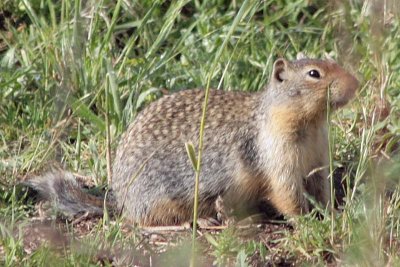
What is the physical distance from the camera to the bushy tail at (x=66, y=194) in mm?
4887

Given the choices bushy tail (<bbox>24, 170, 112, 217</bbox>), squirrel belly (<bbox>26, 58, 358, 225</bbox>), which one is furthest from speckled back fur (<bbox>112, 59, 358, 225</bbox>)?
bushy tail (<bbox>24, 170, 112, 217</bbox>)

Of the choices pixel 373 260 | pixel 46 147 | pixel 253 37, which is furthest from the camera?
pixel 253 37

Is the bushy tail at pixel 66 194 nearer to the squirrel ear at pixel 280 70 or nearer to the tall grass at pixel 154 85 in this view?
the tall grass at pixel 154 85

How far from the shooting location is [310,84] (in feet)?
15.7

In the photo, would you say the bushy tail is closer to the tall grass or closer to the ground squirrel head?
the tall grass

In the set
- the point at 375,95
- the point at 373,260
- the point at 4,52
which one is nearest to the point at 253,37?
the point at 375,95

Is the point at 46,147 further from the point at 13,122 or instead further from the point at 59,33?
the point at 59,33

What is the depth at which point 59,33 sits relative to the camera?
233 inches

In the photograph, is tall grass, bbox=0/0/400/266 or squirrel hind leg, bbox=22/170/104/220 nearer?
tall grass, bbox=0/0/400/266

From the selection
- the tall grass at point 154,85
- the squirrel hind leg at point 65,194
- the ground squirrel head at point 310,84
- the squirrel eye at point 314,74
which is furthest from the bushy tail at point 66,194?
the squirrel eye at point 314,74

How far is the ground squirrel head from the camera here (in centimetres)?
465

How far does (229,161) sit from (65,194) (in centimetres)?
76

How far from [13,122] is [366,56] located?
6.26 feet

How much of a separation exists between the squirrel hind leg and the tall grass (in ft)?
0.36
